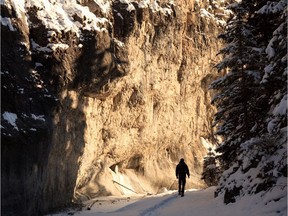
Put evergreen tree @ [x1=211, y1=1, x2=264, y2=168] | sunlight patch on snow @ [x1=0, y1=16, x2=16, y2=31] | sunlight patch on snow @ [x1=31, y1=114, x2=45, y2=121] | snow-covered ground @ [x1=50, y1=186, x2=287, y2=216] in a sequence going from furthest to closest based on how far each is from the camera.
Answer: sunlight patch on snow @ [x1=31, y1=114, x2=45, y2=121] → sunlight patch on snow @ [x1=0, y1=16, x2=16, y2=31] → evergreen tree @ [x1=211, y1=1, x2=264, y2=168] → snow-covered ground @ [x1=50, y1=186, x2=287, y2=216]

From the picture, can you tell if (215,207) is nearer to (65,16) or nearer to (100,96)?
(65,16)

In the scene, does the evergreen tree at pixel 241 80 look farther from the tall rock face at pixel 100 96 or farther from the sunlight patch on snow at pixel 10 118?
the sunlight patch on snow at pixel 10 118

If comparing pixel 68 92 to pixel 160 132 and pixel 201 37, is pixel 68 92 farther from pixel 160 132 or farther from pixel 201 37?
pixel 201 37

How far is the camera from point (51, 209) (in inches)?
668

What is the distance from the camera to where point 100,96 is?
2284 cm

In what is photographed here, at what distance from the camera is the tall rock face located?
1484 centimetres

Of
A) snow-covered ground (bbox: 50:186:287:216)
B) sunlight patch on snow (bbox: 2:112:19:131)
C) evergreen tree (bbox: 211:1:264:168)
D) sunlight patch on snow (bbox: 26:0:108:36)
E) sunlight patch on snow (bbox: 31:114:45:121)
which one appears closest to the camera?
snow-covered ground (bbox: 50:186:287:216)

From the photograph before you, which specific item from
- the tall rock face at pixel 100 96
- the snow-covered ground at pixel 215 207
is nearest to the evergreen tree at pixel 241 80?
the snow-covered ground at pixel 215 207

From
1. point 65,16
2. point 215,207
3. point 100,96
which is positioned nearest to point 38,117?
point 65,16

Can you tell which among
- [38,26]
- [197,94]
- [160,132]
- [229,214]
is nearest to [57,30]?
[38,26]

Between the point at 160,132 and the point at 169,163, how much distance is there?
2.99 m

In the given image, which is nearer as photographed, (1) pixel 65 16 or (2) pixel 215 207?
(2) pixel 215 207

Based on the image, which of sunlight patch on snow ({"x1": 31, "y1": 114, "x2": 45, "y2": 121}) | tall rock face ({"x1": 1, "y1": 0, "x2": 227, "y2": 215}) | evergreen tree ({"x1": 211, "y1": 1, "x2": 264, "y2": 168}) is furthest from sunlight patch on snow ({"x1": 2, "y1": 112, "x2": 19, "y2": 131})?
evergreen tree ({"x1": 211, "y1": 1, "x2": 264, "y2": 168})

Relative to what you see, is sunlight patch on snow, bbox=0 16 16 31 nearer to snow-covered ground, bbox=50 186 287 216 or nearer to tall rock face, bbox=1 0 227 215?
tall rock face, bbox=1 0 227 215
